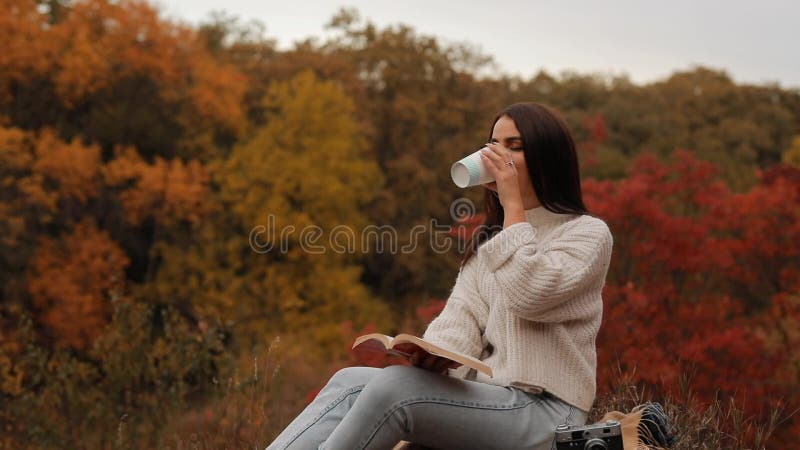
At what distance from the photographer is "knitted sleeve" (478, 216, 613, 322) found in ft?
7.29

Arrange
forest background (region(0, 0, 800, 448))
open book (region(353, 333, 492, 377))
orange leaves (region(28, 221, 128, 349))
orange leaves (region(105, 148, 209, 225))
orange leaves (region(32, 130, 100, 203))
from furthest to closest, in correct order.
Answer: orange leaves (region(105, 148, 209, 225)), orange leaves (region(32, 130, 100, 203)), orange leaves (region(28, 221, 128, 349)), forest background (region(0, 0, 800, 448)), open book (region(353, 333, 492, 377))

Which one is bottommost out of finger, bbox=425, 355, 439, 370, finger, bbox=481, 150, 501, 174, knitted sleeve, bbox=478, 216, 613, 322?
finger, bbox=425, 355, 439, 370

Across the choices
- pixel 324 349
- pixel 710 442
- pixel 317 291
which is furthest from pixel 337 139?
pixel 710 442

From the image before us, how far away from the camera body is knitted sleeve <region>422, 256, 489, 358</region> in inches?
21.3

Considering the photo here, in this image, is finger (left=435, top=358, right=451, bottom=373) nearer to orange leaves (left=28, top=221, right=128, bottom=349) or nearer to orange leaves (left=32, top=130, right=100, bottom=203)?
orange leaves (left=28, top=221, right=128, bottom=349)

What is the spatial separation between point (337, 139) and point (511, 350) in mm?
16617

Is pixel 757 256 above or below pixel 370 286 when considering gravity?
above

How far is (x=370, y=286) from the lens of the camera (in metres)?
20.0

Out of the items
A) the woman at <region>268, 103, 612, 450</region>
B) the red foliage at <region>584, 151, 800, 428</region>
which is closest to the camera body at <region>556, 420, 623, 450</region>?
the woman at <region>268, 103, 612, 450</region>

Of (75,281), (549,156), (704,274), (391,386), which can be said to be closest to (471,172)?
(549,156)

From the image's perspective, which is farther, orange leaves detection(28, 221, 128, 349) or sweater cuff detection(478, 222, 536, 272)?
orange leaves detection(28, 221, 128, 349)

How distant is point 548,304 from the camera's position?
88.4 inches

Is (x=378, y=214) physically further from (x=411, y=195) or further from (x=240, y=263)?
(x=240, y=263)

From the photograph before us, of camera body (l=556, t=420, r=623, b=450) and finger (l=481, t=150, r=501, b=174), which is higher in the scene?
finger (l=481, t=150, r=501, b=174)
